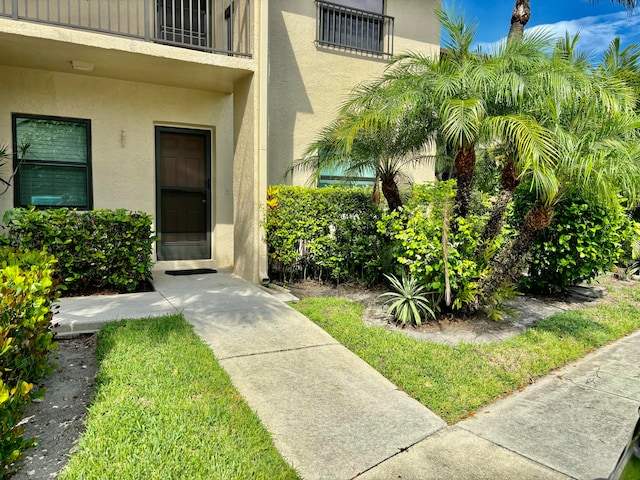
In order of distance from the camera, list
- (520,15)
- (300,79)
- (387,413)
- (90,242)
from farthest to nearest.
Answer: (520,15), (300,79), (90,242), (387,413)

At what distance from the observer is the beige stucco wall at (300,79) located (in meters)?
8.55

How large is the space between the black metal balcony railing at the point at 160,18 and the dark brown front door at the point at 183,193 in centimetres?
170

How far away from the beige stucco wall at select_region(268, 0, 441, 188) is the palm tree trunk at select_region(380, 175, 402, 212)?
237 cm

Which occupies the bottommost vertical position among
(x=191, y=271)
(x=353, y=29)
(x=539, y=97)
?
(x=191, y=271)

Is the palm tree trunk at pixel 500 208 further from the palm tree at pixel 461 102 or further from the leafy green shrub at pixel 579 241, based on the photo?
the leafy green shrub at pixel 579 241

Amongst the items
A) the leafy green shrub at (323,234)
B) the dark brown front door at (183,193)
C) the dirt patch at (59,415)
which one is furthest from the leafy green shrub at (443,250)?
the dark brown front door at (183,193)

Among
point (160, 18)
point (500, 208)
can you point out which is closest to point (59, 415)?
point (500, 208)

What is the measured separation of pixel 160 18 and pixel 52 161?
3.15 metres

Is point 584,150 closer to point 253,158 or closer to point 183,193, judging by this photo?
point 253,158

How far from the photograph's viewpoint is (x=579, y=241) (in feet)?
22.1

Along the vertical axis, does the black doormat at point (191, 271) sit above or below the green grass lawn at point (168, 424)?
above

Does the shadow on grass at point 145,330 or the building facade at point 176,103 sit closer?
the shadow on grass at point 145,330

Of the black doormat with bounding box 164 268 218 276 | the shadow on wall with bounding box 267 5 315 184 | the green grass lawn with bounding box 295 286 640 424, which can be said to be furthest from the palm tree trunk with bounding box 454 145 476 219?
the black doormat with bounding box 164 268 218 276

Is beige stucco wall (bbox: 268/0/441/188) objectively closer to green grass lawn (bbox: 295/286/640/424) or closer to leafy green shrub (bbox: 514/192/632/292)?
green grass lawn (bbox: 295/286/640/424)
